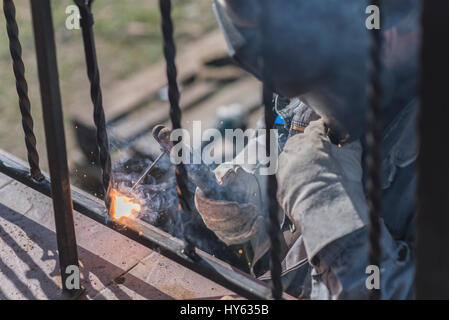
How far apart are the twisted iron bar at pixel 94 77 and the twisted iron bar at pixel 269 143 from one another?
67cm

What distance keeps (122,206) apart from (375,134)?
4.53ft

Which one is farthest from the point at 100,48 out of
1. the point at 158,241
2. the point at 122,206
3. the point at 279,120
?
the point at 158,241

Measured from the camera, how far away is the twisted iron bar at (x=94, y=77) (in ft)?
6.67

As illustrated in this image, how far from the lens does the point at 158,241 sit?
221 cm

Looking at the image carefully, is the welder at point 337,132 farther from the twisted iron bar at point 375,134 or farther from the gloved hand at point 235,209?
the twisted iron bar at point 375,134

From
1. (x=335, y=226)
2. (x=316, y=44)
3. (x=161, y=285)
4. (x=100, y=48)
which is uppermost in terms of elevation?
(x=316, y=44)

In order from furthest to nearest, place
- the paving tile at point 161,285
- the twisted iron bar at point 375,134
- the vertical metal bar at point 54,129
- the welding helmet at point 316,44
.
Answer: the paving tile at point 161,285 < the vertical metal bar at point 54,129 < the welding helmet at point 316,44 < the twisted iron bar at point 375,134

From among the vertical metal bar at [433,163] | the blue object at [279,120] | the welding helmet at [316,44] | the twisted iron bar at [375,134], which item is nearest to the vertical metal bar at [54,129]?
the welding helmet at [316,44]

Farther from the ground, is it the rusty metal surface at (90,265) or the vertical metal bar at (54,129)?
the vertical metal bar at (54,129)

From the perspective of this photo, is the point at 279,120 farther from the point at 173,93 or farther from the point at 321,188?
the point at 173,93

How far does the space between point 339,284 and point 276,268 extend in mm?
307

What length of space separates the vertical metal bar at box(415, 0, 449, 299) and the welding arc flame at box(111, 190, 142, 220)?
4.09ft

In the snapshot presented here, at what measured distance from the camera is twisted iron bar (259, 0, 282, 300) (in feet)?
5.11
